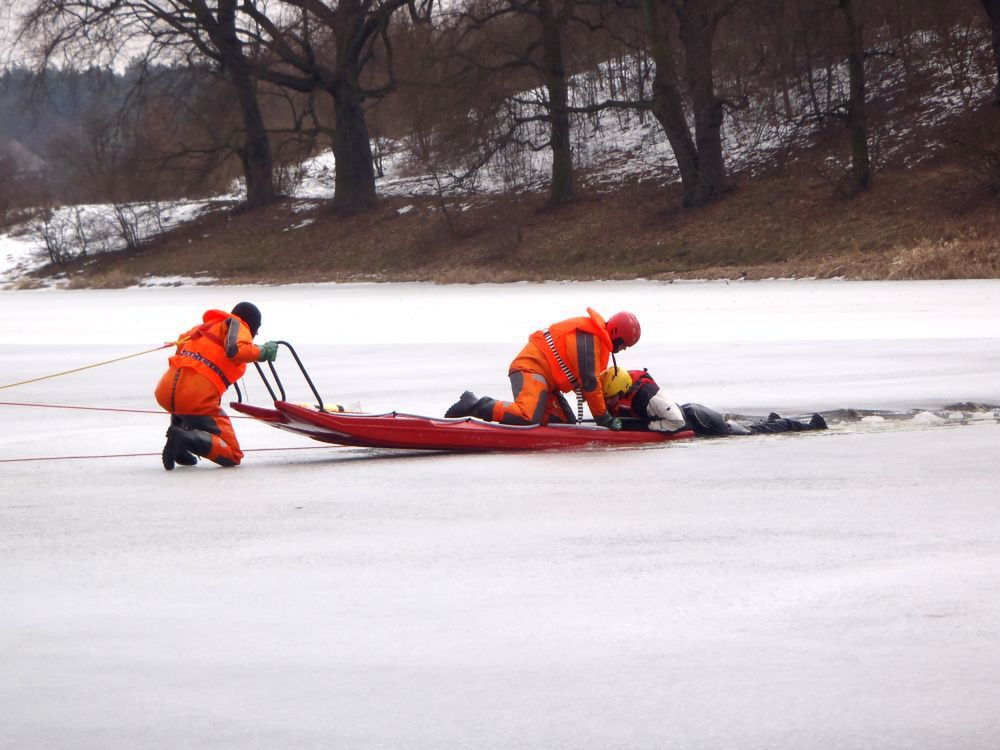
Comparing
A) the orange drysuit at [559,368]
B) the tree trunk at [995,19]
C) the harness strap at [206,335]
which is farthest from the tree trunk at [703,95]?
the harness strap at [206,335]

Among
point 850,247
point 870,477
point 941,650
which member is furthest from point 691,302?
point 941,650

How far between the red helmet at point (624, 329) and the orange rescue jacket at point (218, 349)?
248 centimetres

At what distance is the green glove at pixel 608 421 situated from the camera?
9.49 m

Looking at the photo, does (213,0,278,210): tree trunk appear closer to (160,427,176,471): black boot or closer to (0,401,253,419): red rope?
(0,401,253,419): red rope

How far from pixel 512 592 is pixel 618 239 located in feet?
97.6

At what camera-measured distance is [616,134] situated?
144 feet

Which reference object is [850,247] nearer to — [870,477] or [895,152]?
[895,152]

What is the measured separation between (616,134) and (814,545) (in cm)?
3881

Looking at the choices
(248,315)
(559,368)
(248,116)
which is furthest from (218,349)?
(248,116)

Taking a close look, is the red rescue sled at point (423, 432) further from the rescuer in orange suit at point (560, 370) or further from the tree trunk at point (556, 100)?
the tree trunk at point (556, 100)

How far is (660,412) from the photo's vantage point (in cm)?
962

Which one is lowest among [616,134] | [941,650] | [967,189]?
[941,650]

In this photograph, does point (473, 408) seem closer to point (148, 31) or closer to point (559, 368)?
point (559, 368)

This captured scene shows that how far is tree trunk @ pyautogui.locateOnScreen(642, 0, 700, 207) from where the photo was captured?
33469mm
